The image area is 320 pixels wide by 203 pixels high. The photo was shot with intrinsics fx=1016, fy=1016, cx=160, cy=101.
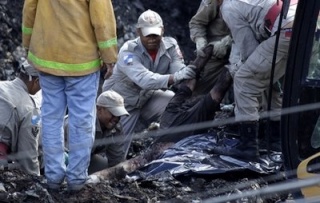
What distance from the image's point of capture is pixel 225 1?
8.52 metres

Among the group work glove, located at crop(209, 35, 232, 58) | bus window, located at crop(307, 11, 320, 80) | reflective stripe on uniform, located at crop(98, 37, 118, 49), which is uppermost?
bus window, located at crop(307, 11, 320, 80)

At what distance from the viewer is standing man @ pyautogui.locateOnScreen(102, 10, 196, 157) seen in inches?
384

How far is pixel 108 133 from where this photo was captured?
30.4 ft

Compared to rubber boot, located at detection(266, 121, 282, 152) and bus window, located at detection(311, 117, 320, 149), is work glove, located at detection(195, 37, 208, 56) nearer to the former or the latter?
rubber boot, located at detection(266, 121, 282, 152)

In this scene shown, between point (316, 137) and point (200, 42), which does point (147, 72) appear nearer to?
point (200, 42)

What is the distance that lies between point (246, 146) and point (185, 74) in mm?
1328

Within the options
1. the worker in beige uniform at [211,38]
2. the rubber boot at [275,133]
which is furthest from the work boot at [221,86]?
the rubber boot at [275,133]

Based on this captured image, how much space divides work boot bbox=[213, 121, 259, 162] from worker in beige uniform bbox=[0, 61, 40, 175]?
5.04 ft

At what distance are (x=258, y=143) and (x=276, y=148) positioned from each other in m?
0.16

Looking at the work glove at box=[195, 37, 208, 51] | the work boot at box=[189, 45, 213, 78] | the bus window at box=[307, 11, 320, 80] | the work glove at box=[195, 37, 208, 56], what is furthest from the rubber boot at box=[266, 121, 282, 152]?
the bus window at box=[307, 11, 320, 80]

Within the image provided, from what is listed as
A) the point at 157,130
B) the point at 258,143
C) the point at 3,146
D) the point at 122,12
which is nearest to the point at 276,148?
the point at 258,143

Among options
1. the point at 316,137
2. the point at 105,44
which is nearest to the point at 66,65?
the point at 105,44

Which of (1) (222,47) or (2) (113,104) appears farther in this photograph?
(1) (222,47)

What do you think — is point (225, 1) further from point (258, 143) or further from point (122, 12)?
point (122, 12)
